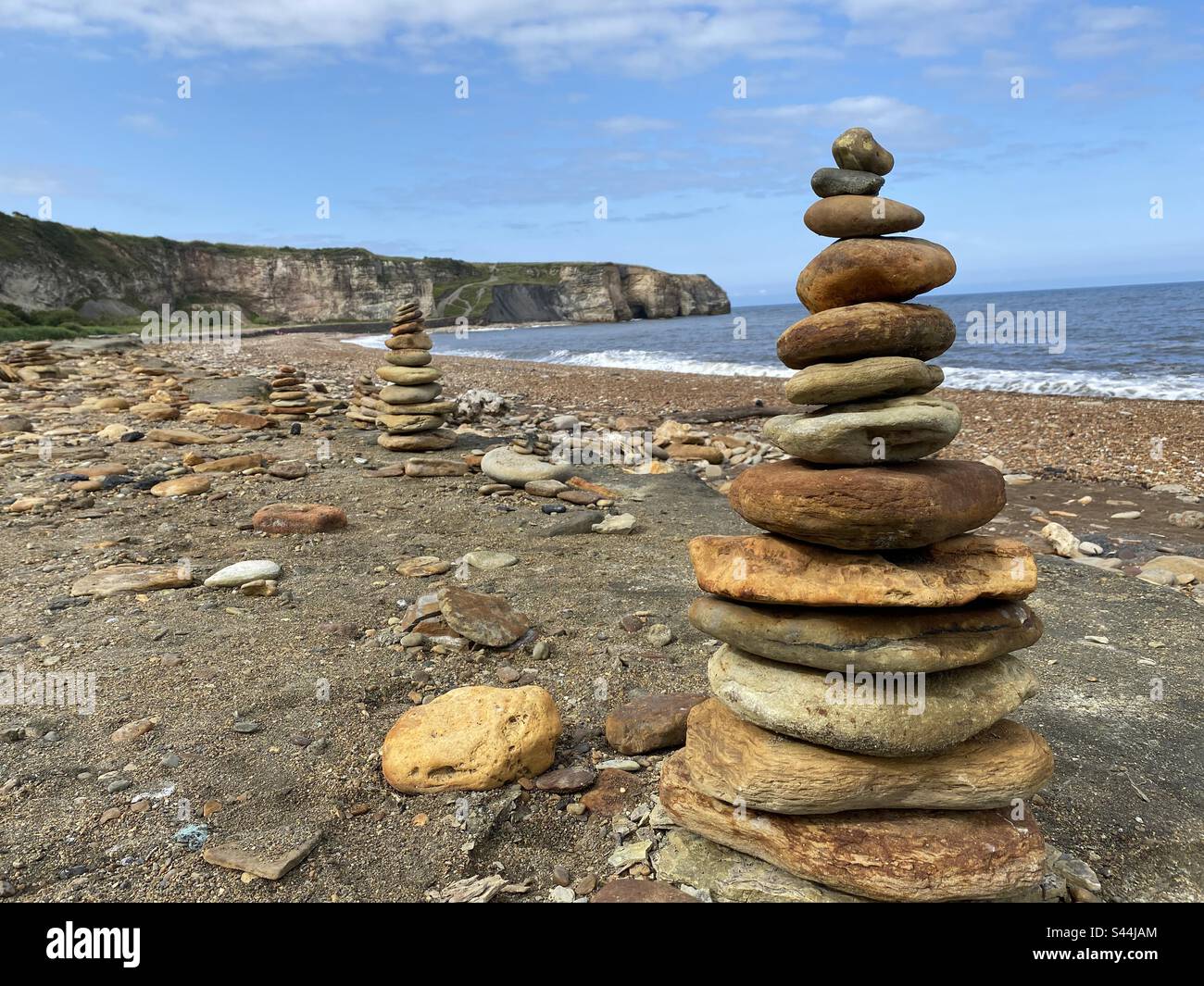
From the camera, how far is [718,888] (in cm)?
344

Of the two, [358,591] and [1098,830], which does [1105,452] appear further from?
[358,591]

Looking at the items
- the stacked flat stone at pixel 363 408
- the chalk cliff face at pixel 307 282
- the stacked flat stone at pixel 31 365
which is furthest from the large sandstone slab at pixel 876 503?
the chalk cliff face at pixel 307 282

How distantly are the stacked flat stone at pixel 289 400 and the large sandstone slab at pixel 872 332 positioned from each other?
43.6ft

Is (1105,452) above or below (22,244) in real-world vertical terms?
below

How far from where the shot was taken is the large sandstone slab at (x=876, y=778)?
340cm

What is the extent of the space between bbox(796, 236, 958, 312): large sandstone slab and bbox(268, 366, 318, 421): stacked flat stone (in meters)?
13.3

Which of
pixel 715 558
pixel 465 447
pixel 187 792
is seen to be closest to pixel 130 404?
pixel 465 447

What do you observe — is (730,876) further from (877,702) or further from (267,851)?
(267,851)

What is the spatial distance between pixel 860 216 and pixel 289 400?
13948 mm

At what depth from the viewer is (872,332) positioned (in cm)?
369

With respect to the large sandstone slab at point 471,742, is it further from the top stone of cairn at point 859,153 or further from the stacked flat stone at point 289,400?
the stacked flat stone at point 289,400

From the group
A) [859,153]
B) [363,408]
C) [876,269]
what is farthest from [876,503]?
[363,408]

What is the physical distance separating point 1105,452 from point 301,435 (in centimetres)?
1407

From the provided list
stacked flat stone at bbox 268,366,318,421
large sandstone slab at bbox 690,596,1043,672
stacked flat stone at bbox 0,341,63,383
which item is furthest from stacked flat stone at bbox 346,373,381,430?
large sandstone slab at bbox 690,596,1043,672
